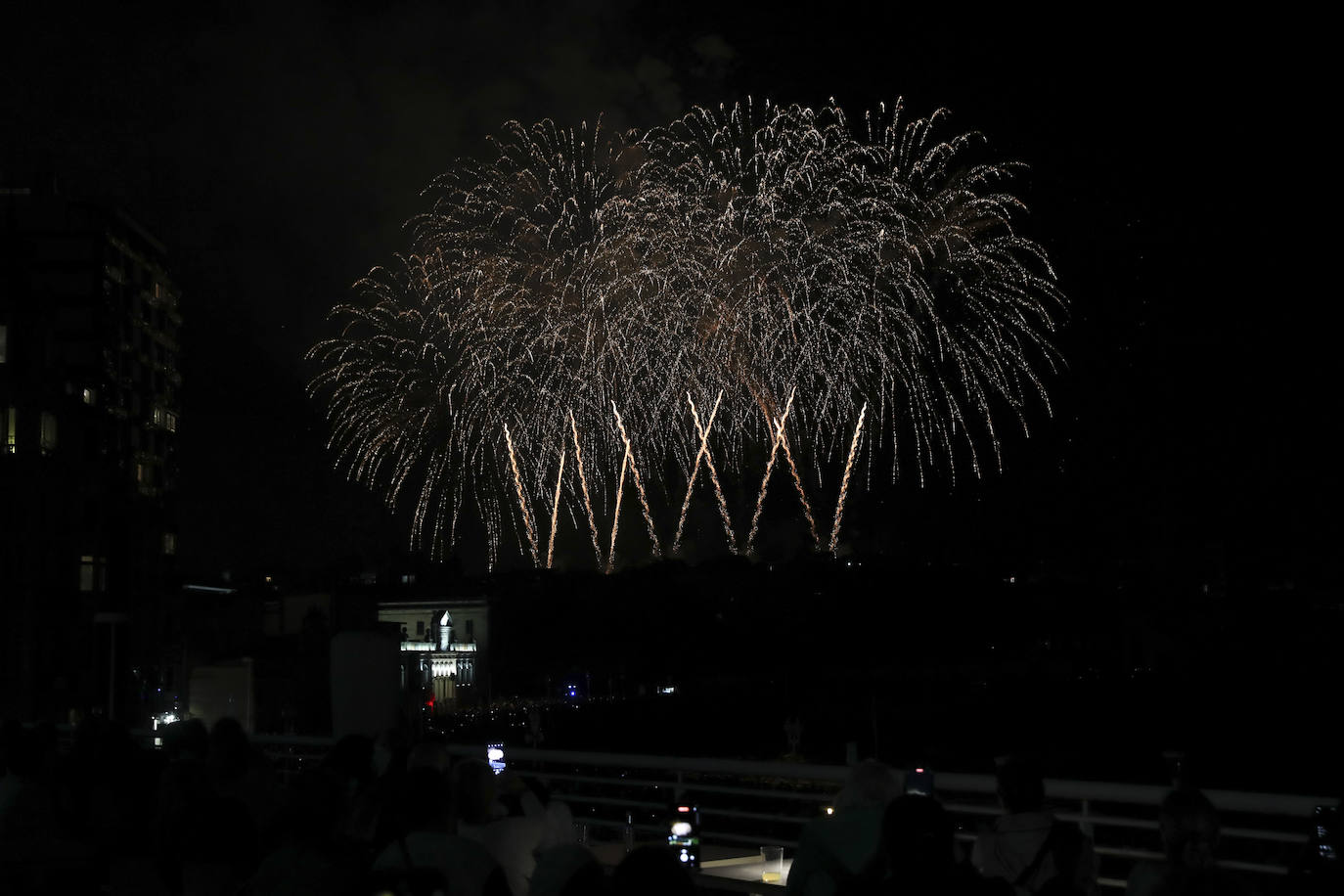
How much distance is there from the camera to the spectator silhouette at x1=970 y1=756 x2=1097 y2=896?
5137 mm

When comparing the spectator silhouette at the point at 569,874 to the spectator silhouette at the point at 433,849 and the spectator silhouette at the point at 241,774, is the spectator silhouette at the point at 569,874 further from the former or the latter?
the spectator silhouette at the point at 241,774

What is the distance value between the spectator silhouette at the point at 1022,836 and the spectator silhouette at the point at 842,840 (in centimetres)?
46

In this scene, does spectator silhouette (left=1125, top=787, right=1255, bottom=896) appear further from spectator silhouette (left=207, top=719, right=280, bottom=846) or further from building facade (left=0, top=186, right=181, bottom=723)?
building facade (left=0, top=186, right=181, bottom=723)

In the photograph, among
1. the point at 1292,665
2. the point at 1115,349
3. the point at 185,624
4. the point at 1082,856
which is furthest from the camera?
the point at 1292,665

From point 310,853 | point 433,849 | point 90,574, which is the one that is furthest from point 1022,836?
point 90,574

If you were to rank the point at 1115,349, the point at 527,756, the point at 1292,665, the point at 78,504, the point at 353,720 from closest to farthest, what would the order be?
1. the point at 527,756
2. the point at 353,720
3. the point at 78,504
4. the point at 1115,349
5. the point at 1292,665

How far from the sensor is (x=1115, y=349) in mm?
65125

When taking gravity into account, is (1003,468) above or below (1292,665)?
above

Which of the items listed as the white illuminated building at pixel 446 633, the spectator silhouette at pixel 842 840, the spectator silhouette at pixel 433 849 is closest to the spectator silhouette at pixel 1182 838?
the spectator silhouette at pixel 842 840

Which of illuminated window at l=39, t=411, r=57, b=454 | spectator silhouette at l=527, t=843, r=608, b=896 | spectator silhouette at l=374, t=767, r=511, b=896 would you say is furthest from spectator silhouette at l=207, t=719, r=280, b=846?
illuminated window at l=39, t=411, r=57, b=454

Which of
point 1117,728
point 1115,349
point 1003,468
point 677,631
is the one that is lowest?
point 1117,728

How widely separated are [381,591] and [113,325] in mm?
32802

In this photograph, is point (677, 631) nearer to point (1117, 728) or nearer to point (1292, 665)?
point (1117, 728)

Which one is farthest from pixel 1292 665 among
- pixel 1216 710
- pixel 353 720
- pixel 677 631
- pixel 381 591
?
pixel 353 720
